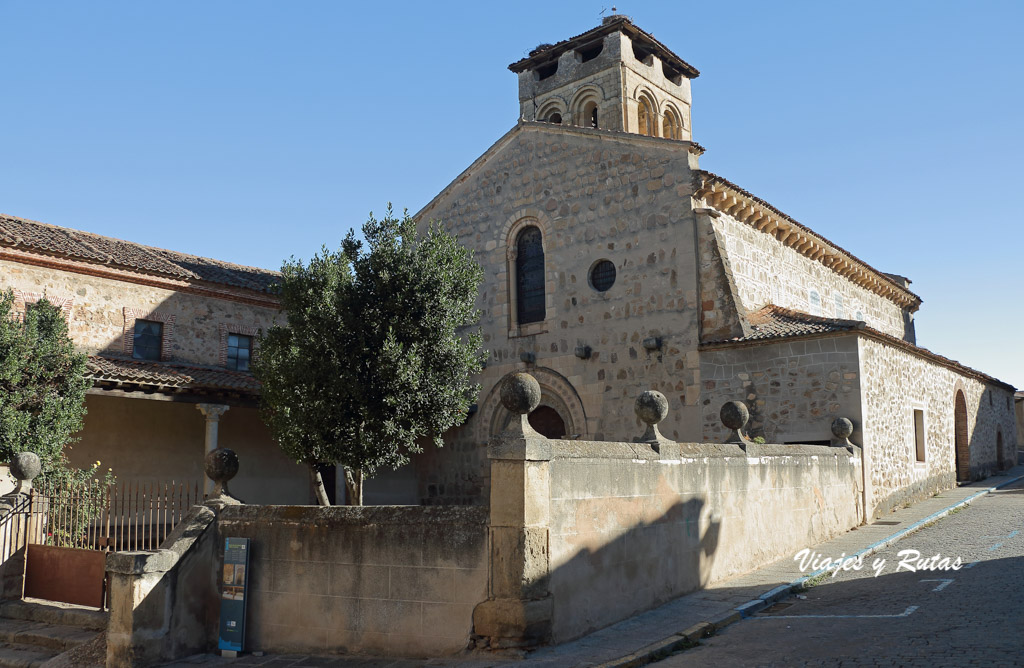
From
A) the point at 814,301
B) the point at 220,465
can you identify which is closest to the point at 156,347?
the point at 220,465

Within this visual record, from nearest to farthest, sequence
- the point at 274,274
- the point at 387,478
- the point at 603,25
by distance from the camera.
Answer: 1. the point at 387,478
2. the point at 274,274
3. the point at 603,25

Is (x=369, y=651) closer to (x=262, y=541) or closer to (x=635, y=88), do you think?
(x=262, y=541)

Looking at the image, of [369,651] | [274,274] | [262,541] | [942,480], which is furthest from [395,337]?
[942,480]

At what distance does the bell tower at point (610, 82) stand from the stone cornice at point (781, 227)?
807 cm

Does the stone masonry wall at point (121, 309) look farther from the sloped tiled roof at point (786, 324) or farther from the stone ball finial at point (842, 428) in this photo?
the stone ball finial at point (842, 428)

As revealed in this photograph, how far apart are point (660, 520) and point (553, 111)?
20.9m

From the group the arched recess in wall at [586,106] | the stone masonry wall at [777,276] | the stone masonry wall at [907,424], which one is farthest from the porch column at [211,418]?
the arched recess in wall at [586,106]

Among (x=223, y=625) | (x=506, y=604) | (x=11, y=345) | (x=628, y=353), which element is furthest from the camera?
(x=628, y=353)

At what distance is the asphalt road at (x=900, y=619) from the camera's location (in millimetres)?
6359

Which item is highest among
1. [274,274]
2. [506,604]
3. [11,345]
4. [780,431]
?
[274,274]

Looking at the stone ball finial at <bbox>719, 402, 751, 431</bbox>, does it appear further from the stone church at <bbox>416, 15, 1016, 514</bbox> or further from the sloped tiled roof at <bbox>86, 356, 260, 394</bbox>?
the sloped tiled roof at <bbox>86, 356, 260, 394</bbox>

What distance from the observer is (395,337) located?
1465cm

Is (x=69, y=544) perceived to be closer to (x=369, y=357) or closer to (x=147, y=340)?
(x=369, y=357)

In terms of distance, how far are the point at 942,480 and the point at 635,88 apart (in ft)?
49.1
